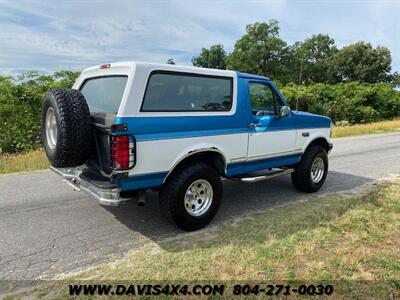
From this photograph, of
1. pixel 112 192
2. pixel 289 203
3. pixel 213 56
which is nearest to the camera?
pixel 112 192

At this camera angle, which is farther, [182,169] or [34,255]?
[182,169]

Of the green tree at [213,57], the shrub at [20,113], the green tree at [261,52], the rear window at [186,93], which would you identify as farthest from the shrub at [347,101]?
the green tree at [213,57]

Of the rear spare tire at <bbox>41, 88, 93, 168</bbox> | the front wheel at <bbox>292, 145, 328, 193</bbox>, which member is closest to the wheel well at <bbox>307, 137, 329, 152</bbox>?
the front wheel at <bbox>292, 145, 328, 193</bbox>

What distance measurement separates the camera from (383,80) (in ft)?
184

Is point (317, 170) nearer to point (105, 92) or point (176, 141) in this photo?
point (176, 141)

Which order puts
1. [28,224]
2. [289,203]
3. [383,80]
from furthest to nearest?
[383,80] < [289,203] < [28,224]

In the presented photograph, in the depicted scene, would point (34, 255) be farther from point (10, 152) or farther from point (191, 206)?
point (10, 152)

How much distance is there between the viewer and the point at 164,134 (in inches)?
161

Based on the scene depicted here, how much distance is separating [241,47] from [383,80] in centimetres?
2361

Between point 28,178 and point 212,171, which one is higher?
point 212,171

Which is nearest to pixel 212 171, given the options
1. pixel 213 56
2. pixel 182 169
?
pixel 182 169

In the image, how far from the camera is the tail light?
12.3 ft

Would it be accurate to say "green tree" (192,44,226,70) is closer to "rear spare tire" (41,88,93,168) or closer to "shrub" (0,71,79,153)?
"shrub" (0,71,79,153)

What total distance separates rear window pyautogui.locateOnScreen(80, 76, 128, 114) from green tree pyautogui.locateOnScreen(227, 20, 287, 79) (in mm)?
51746
